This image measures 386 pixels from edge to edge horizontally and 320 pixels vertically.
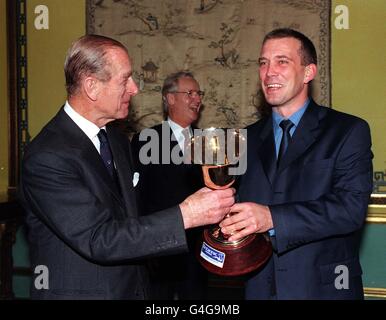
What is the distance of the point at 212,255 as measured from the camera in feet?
8.03

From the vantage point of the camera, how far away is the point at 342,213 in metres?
2.45

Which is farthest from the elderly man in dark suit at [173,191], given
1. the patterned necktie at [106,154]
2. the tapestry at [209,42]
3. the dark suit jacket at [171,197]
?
the patterned necktie at [106,154]

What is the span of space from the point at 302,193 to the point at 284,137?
1.02ft

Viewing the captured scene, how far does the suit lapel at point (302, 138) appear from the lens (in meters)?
2.60

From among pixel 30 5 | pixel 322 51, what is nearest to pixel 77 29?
pixel 30 5

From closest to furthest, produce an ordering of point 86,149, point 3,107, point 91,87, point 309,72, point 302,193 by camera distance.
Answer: point 86,149, point 91,87, point 302,193, point 309,72, point 3,107

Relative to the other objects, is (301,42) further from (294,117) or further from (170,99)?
(170,99)

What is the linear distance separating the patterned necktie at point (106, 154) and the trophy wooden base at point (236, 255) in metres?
0.55

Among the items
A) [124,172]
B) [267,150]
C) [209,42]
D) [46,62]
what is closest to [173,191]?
[209,42]

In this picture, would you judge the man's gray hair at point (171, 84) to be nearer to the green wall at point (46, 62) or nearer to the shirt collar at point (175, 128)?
the shirt collar at point (175, 128)

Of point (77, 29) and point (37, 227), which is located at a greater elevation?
point (77, 29)

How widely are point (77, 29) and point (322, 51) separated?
2.51 meters
